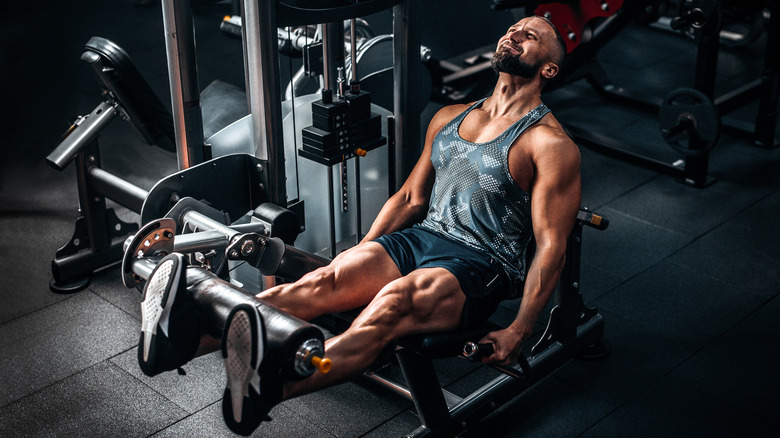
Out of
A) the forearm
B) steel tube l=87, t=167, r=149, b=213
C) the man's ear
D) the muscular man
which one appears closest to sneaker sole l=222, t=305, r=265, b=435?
the muscular man

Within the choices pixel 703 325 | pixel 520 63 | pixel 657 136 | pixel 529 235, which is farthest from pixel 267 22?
pixel 657 136

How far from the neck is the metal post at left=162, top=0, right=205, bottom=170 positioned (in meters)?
0.88

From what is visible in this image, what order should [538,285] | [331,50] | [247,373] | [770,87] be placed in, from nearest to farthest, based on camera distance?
[247,373]
[538,285]
[331,50]
[770,87]

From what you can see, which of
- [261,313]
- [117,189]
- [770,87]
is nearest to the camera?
[261,313]

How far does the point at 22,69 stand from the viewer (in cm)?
584

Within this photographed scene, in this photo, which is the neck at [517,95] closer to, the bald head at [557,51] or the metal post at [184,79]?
the bald head at [557,51]

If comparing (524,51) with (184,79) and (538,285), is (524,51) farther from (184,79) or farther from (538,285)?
(184,79)

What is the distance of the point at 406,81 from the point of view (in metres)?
2.81

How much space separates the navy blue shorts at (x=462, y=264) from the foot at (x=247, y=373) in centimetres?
63

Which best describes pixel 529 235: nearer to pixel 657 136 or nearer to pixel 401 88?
pixel 401 88

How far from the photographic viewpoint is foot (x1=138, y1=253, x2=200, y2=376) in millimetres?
1908

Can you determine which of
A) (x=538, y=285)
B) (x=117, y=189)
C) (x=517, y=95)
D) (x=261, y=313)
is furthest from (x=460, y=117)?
(x=117, y=189)

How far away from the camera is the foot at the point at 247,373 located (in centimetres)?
177

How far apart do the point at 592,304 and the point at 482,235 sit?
3.31ft
